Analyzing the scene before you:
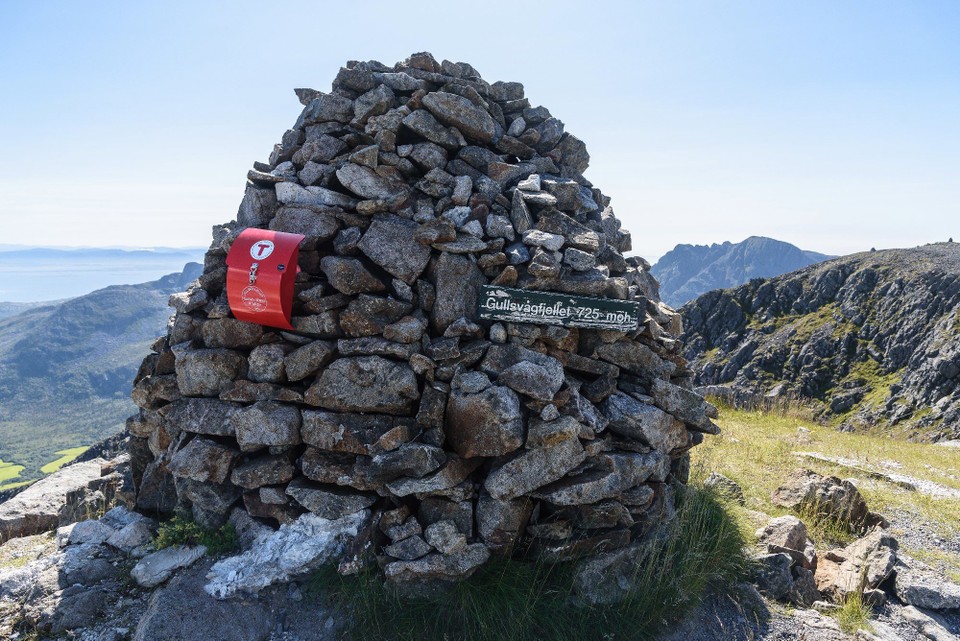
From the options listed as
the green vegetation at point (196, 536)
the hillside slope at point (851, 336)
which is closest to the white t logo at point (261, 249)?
the green vegetation at point (196, 536)

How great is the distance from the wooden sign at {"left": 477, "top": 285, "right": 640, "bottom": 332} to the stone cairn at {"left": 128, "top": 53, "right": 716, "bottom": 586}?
0.22m

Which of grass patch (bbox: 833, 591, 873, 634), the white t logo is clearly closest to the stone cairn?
the white t logo

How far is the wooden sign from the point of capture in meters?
7.51

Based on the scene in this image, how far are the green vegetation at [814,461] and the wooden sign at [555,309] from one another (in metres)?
4.46

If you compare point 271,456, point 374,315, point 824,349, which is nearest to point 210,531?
point 271,456

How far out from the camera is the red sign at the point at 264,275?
24.4 ft

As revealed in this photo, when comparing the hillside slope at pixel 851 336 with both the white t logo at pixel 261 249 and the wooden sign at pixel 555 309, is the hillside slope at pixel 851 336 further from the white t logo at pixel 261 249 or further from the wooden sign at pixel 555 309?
the white t logo at pixel 261 249

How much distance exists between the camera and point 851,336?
2960 inches

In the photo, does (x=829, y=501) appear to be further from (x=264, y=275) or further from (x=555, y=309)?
(x=264, y=275)

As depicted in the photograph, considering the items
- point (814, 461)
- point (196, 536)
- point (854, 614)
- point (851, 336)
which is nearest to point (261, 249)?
point (196, 536)

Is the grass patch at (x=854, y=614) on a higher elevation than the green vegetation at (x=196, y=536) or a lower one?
lower

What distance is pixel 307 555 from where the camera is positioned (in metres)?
7.01

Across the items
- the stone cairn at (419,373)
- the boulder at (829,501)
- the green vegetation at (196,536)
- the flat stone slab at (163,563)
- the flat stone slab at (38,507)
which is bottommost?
the flat stone slab at (38,507)

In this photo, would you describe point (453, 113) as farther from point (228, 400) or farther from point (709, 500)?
point (709, 500)
